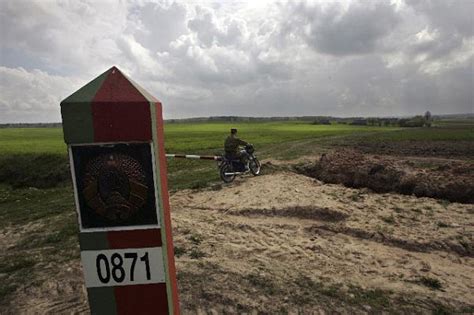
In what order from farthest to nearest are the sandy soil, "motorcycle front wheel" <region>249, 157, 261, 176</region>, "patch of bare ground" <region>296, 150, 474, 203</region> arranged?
1. "motorcycle front wheel" <region>249, 157, 261, 176</region>
2. "patch of bare ground" <region>296, 150, 474, 203</region>
3. the sandy soil

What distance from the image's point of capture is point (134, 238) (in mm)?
1624

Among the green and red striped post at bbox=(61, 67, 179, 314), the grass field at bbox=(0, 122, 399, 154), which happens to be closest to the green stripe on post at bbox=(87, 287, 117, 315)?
the green and red striped post at bbox=(61, 67, 179, 314)

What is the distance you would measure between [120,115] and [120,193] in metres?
0.38

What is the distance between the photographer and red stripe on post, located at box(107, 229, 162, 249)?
1.62m

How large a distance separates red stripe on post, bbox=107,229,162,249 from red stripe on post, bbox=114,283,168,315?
0.24 meters

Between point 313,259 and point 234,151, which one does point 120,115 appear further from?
point 234,151

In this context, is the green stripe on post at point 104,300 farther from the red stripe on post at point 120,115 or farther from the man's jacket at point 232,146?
the man's jacket at point 232,146

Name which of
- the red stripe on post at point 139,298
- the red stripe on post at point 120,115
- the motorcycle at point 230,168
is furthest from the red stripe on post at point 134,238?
the motorcycle at point 230,168

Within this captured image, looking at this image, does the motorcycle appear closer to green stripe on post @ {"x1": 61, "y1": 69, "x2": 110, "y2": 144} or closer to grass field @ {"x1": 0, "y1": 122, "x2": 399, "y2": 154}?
green stripe on post @ {"x1": 61, "y1": 69, "x2": 110, "y2": 144}

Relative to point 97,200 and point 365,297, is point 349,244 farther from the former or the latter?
point 97,200

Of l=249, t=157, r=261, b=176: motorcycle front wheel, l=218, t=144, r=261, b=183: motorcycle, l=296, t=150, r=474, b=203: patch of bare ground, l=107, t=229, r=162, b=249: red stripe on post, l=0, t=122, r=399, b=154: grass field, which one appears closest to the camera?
l=107, t=229, r=162, b=249: red stripe on post

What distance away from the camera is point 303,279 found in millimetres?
4328

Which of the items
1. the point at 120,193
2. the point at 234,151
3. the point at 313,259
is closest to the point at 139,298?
the point at 120,193

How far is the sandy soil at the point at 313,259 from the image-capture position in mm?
3850
